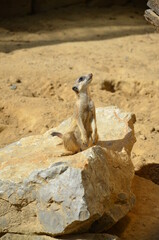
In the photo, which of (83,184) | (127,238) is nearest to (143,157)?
(127,238)

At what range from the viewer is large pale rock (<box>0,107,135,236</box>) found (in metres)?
3.45

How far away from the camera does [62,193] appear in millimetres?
3467

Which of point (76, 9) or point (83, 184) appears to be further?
point (76, 9)

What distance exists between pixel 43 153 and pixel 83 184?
67 cm

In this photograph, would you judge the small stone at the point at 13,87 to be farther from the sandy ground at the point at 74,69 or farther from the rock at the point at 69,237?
the rock at the point at 69,237

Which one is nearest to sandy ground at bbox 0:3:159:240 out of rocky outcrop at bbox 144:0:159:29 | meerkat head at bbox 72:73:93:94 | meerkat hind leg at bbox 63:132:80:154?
meerkat hind leg at bbox 63:132:80:154

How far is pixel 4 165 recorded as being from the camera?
390 cm

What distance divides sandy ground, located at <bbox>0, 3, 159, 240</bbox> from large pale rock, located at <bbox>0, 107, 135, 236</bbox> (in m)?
0.32

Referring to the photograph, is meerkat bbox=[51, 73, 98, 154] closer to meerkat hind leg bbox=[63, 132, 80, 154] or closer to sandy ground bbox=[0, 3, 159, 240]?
meerkat hind leg bbox=[63, 132, 80, 154]

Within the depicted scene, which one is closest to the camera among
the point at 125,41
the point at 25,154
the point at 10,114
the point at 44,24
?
the point at 25,154

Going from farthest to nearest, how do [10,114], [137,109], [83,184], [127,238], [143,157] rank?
[137,109], [10,114], [143,157], [127,238], [83,184]

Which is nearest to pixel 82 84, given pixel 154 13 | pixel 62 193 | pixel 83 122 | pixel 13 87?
pixel 83 122

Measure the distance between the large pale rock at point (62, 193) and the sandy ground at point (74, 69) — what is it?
0.32 meters

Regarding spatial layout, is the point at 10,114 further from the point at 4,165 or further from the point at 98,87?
the point at 4,165
